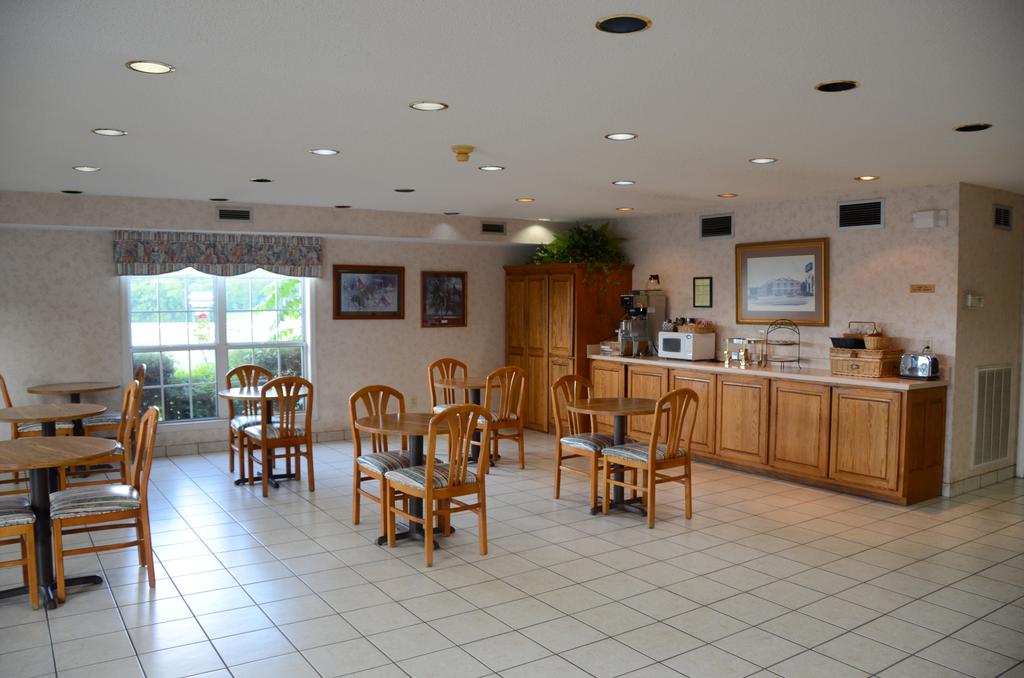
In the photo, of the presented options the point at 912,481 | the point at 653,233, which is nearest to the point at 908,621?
the point at 912,481

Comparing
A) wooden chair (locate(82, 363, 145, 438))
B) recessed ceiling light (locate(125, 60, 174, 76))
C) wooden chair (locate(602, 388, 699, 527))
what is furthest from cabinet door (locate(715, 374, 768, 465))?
recessed ceiling light (locate(125, 60, 174, 76))

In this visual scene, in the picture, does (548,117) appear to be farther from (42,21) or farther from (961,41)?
(42,21)

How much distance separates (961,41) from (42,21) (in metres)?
2.98

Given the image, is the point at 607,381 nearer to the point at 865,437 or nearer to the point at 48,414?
the point at 865,437

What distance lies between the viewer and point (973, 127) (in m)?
3.82

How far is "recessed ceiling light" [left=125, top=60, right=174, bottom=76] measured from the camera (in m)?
2.80

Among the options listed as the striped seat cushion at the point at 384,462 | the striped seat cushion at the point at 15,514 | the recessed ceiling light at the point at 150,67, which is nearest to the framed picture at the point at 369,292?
the striped seat cushion at the point at 384,462

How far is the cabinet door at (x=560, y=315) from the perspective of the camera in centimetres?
822

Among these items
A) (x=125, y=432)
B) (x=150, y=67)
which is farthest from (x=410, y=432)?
(x=150, y=67)

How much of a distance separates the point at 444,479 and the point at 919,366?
12.3ft

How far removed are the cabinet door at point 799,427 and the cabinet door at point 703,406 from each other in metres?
0.63

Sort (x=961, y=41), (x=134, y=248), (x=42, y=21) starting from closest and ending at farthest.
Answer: (x=42, y=21) < (x=961, y=41) < (x=134, y=248)

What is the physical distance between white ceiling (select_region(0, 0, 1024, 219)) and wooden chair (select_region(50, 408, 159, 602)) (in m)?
1.69

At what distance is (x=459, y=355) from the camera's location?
8.86 m
